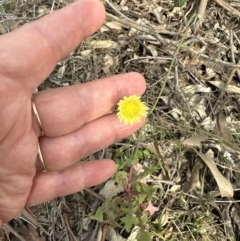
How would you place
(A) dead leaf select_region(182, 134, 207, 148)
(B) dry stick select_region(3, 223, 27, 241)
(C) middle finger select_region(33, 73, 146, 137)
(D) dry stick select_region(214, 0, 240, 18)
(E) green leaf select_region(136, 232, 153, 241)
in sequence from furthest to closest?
1. (D) dry stick select_region(214, 0, 240, 18)
2. (A) dead leaf select_region(182, 134, 207, 148)
3. (B) dry stick select_region(3, 223, 27, 241)
4. (E) green leaf select_region(136, 232, 153, 241)
5. (C) middle finger select_region(33, 73, 146, 137)

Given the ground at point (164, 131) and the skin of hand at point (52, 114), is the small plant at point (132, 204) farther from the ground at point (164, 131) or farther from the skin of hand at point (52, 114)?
the skin of hand at point (52, 114)

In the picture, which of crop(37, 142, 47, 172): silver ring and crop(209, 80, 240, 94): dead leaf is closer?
crop(37, 142, 47, 172): silver ring

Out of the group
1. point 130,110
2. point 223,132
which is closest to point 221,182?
point 223,132

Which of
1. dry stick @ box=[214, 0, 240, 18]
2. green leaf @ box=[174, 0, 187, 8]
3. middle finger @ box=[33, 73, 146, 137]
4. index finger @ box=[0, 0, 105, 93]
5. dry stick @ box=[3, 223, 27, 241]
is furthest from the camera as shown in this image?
dry stick @ box=[214, 0, 240, 18]

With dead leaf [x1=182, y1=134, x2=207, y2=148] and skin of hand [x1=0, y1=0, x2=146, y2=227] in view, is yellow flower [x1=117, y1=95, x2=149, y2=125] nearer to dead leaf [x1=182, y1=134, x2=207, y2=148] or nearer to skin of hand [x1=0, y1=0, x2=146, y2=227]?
skin of hand [x1=0, y1=0, x2=146, y2=227]

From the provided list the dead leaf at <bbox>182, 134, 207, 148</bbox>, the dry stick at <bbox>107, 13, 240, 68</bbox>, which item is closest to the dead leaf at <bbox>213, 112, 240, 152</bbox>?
the dead leaf at <bbox>182, 134, 207, 148</bbox>
